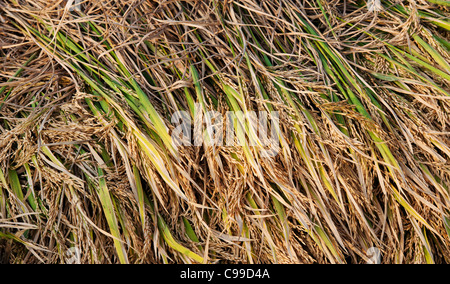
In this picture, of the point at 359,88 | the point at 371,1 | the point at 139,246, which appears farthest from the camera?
the point at 371,1

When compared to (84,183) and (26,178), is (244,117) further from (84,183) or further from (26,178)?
(26,178)

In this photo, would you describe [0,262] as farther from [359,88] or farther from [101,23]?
[359,88]

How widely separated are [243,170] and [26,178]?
0.67 meters

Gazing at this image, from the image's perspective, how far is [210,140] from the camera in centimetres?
103

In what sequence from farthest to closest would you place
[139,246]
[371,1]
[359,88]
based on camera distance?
[371,1], [359,88], [139,246]

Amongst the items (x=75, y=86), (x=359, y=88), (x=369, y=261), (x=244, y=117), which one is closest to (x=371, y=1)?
(x=359, y=88)

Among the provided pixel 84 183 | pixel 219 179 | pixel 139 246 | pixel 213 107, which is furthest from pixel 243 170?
pixel 84 183

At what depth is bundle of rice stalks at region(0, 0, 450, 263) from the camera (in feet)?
3.38

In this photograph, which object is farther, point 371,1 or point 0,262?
point 371,1

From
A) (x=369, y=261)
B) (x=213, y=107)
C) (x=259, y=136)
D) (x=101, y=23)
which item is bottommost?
(x=369, y=261)

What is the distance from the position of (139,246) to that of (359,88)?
2.70 feet

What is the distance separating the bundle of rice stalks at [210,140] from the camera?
103 cm

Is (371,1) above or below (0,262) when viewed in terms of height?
above

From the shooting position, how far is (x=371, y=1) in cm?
124
